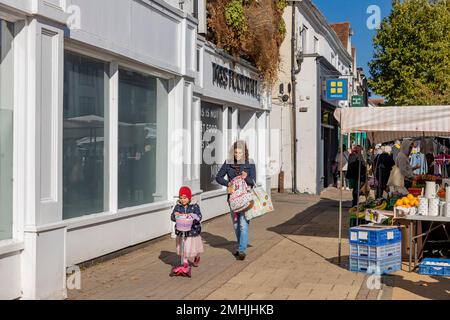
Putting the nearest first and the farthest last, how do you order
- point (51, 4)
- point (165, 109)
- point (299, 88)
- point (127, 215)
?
point (51, 4) < point (127, 215) < point (165, 109) < point (299, 88)

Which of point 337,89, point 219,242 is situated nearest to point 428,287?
point 219,242

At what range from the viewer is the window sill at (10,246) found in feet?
19.3

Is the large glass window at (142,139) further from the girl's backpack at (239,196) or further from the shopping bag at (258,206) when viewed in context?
the shopping bag at (258,206)

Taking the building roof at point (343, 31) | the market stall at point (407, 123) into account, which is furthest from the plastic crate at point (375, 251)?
the building roof at point (343, 31)

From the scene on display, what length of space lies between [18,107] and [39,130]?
315 millimetres

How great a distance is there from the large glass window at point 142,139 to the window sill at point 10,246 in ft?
10.1

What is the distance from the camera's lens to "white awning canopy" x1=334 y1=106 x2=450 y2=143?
7.86m

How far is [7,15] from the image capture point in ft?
20.0

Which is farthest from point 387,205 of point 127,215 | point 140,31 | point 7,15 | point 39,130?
point 7,15

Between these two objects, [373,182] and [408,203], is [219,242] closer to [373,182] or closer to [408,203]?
[408,203]

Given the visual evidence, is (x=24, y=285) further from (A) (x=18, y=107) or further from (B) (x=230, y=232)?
(B) (x=230, y=232)

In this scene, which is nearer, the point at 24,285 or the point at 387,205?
the point at 24,285

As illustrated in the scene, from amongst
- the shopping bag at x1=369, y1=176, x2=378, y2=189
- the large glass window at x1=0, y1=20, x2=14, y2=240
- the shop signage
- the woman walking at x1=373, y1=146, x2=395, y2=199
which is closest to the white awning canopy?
the large glass window at x1=0, y1=20, x2=14, y2=240

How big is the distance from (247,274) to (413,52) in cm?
2463
